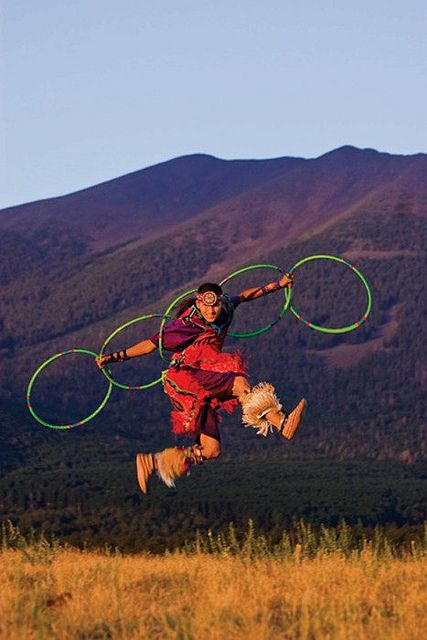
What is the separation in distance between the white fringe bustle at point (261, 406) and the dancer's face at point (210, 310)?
44.9 inches

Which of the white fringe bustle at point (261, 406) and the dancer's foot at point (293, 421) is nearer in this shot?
the dancer's foot at point (293, 421)

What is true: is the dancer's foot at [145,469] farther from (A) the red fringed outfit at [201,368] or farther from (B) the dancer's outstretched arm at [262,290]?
(B) the dancer's outstretched arm at [262,290]

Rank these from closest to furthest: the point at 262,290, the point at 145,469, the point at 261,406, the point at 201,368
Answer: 1. the point at 261,406
2. the point at 201,368
3. the point at 145,469
4. the point at 262,290

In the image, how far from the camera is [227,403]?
19.0 metres

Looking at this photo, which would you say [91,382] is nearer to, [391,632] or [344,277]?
[344,277]

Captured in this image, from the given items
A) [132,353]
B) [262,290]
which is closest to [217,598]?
[132,353]

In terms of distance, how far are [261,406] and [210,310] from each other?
4.82 feet

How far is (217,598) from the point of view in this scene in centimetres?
1397

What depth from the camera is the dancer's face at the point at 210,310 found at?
61.5ft

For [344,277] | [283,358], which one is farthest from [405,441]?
[344,277]

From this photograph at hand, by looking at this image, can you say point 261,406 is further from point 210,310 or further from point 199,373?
point 210,310

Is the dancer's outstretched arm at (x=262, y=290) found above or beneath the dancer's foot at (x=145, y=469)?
above

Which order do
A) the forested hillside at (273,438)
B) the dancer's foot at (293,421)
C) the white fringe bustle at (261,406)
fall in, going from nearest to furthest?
the dancer's foot at (293,421) < the white fringe bustle at (261,406) < the forested hillside at (273,438)

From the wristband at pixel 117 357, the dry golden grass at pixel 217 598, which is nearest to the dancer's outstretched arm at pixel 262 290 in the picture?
the wristband at pixel 117 357
